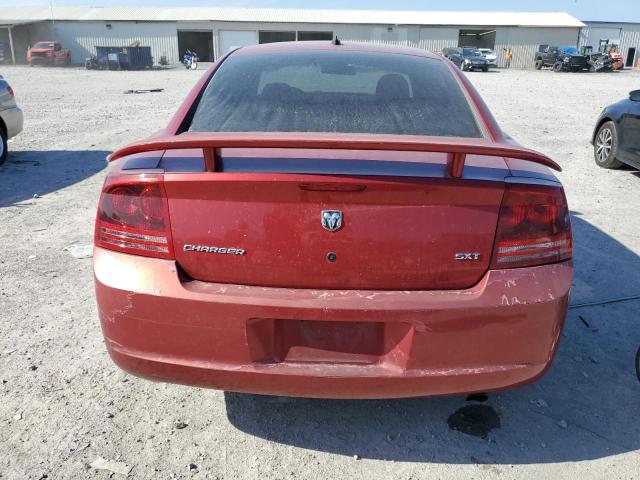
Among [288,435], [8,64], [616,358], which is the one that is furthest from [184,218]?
[8,64]

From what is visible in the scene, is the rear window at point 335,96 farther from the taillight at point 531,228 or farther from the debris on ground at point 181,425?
the debris on ground at point 181,425

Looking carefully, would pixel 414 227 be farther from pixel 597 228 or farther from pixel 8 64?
pixel 8 64

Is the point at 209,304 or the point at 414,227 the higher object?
the point at 414,227

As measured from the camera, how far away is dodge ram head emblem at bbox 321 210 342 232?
195cm

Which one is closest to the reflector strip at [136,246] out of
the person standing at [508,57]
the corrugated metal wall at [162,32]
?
the corrugated metal wall at [162,32]

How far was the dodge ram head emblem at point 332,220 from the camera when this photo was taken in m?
1.95

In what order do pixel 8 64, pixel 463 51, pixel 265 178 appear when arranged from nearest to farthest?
pixel 265 178, pixel 463 51, pixel 8 64

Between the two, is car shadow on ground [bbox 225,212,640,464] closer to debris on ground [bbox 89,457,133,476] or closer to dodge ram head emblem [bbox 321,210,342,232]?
debris on ground [bbox 89,457,133,476]

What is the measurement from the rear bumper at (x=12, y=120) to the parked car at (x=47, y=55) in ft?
132

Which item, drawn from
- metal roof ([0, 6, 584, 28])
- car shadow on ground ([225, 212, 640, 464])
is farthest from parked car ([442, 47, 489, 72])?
car shadow on ground ([225, 212, 640, 464])

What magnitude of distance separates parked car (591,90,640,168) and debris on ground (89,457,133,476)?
6.87m

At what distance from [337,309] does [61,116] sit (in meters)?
13.3

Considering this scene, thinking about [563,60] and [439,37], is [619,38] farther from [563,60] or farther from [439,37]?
[563,60]

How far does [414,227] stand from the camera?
1959 mm
